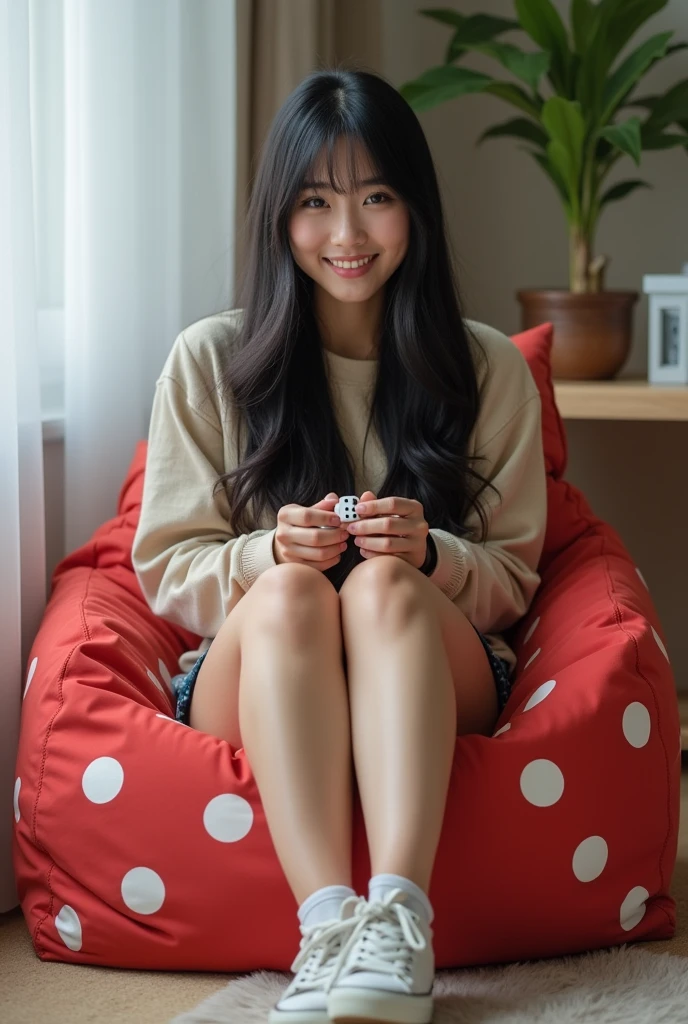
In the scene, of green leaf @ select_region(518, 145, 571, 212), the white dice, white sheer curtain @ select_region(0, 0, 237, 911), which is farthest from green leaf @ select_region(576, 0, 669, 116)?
the white dice

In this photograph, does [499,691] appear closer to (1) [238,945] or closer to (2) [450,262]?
(1) [238,945]

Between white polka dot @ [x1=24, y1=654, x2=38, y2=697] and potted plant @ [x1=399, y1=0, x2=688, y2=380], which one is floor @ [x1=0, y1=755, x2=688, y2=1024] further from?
potted plant @ [x1=399, y1=0, x2=688, y2=380]

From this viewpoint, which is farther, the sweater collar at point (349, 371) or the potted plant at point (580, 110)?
the potted plant at point (580, 110)

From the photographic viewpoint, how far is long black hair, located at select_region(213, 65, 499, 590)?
1.52 metres

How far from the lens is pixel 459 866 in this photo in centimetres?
127

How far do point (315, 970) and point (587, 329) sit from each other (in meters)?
1.39

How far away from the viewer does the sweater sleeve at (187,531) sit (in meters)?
→ 1.49

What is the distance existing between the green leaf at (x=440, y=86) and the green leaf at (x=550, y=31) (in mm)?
112

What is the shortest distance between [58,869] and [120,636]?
0.29 meters

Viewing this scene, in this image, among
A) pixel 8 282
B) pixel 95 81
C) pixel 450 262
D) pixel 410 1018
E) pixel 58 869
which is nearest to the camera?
pixel 410 1018

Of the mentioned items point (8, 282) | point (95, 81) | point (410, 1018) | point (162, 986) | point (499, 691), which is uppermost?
point (95, 81)

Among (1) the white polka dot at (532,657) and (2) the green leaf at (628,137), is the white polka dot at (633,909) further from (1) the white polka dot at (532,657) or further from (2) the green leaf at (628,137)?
(2) the green leaf at (628,137)

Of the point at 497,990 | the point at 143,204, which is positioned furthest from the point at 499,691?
the point at 143,204

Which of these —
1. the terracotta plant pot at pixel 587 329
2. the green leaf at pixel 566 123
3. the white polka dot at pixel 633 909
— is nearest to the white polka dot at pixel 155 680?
the white polka dot at pixel 633 909
